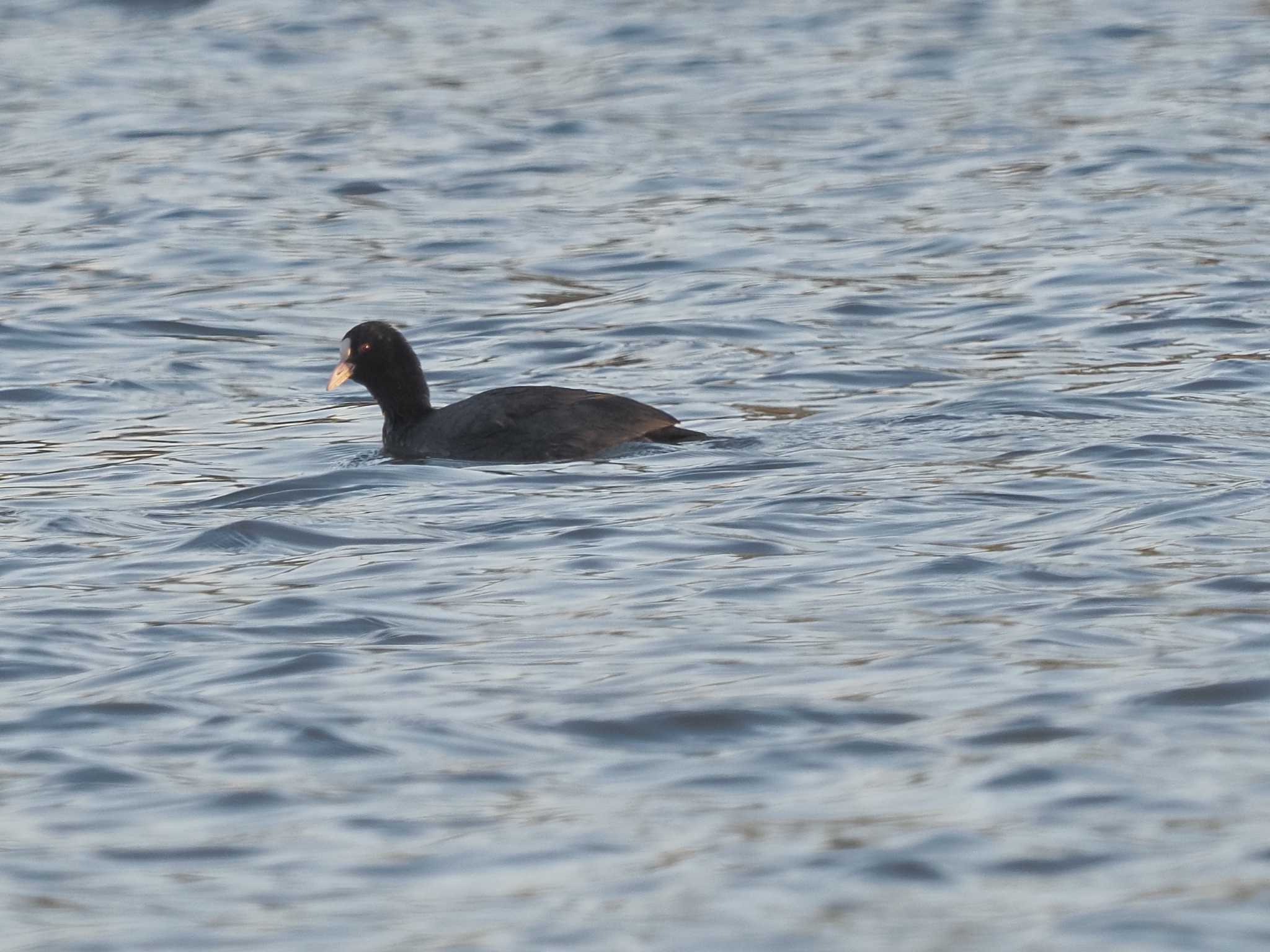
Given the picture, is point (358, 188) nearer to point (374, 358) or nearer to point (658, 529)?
point (374, 358)

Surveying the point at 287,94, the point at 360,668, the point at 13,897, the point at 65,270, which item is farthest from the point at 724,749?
the point at 287,94

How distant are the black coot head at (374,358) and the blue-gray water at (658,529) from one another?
40 centimetres

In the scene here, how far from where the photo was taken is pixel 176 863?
5.96m

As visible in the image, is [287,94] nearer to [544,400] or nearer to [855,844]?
[544,400]

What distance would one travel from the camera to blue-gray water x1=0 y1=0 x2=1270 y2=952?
5789 mm

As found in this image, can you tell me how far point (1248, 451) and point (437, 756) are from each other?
17.3 ft

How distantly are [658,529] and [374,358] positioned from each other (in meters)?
3.10

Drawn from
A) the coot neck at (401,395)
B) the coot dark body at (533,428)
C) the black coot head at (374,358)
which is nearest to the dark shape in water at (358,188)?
the black coot head at (374,358)

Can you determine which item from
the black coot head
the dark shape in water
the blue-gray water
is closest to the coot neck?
the black coot head

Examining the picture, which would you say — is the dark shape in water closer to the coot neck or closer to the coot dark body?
the coot neck

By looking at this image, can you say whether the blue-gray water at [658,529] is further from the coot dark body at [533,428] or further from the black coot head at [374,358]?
the black coot head at [374,358]

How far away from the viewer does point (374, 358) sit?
40.5 ft

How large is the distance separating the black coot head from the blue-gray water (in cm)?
40

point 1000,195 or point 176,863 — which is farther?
point 1000,195
